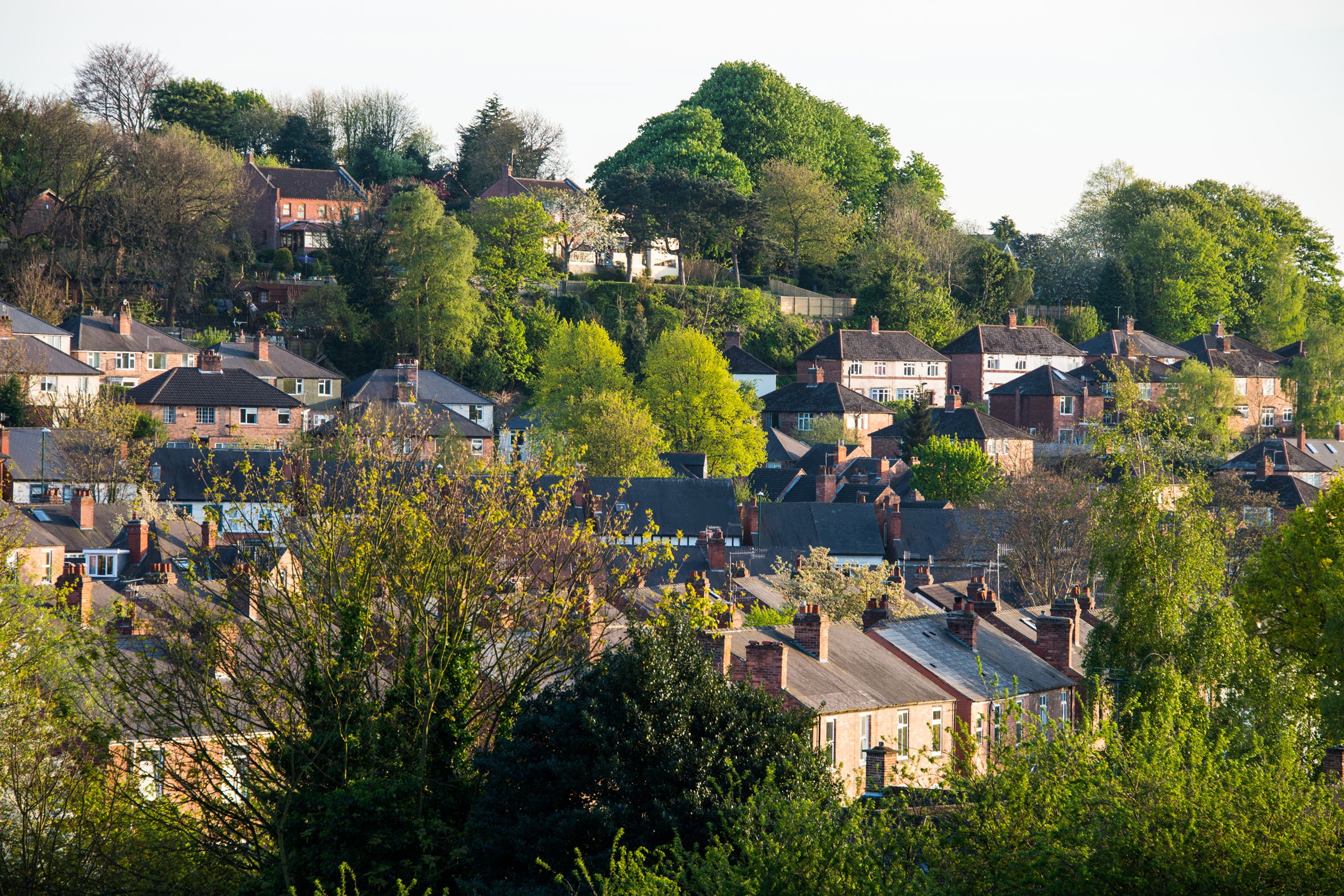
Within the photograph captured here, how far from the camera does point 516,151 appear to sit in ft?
338

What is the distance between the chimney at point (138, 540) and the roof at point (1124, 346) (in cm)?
6414

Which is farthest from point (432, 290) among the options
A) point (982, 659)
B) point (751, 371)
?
point (982, 659)

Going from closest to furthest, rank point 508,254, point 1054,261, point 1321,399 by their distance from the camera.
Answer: point 508,254 < point 1321,399 < point 1054,261

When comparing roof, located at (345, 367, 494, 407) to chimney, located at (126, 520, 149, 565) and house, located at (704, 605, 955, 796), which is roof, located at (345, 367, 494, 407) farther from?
house, located at (704, 605, 955, 796)

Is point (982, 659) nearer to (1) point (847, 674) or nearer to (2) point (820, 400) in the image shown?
(1) point (847, 674)

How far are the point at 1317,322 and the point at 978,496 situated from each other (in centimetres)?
4268

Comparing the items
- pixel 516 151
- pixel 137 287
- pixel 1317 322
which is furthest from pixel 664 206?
pixel 1317 322

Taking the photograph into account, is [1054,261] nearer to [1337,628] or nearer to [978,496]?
[978,496]

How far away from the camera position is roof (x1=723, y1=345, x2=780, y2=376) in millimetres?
86688

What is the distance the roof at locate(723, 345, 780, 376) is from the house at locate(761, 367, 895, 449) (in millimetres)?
1452

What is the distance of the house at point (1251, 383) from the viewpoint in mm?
92750

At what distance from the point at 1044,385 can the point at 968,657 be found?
195ft

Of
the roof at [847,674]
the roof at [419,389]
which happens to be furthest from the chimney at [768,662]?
the roof at [419,389]

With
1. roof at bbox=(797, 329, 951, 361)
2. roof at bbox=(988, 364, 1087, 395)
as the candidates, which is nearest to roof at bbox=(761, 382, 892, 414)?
roof at bbox=(797, 329, 951, 361)
